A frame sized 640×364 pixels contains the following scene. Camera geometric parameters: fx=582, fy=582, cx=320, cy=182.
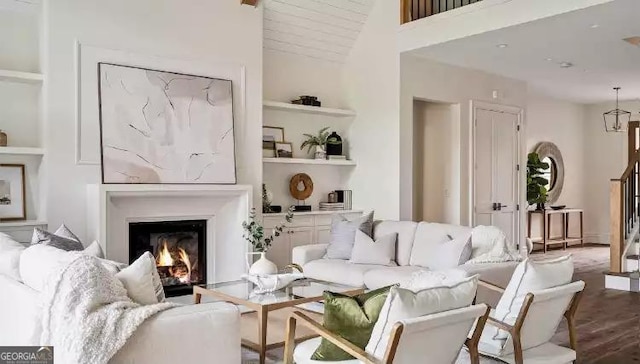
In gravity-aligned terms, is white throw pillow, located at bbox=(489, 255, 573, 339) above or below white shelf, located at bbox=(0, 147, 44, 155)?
below

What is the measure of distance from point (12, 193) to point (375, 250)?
3.43 meters

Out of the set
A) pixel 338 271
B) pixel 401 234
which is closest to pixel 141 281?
pixel 338 271

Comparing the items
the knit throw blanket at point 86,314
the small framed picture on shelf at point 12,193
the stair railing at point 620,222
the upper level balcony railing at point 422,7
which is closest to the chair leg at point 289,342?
the knit throw blanket at point 86,314

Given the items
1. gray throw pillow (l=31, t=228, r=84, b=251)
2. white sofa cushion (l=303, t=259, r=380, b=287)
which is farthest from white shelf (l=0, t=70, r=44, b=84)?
white sofa cushion (l=303, t=259, r=380, b=287)

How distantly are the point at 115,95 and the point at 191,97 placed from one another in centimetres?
80

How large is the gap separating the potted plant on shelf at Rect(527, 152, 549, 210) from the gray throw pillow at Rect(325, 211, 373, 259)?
526 cm

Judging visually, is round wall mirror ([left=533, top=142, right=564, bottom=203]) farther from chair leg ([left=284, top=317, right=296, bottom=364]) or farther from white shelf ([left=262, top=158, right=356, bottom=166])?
chair leg ([left=284, top=317, right=296, bottom=364])

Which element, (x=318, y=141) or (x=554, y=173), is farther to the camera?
(x=554, y=173)

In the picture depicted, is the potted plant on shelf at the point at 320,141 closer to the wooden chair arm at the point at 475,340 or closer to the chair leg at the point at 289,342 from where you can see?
the chair leg at the point at 289,342

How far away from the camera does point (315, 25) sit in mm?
7285

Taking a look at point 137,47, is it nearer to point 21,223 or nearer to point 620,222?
point 21,223

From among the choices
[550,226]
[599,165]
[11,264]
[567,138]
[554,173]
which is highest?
[567,138]

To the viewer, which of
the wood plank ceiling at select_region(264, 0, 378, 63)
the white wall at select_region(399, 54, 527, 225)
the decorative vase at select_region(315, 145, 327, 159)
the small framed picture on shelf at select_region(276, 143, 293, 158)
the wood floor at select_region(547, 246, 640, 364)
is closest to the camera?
the wood floor at select_region(547, 246, 640, 364)

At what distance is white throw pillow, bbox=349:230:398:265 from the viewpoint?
5570mm
